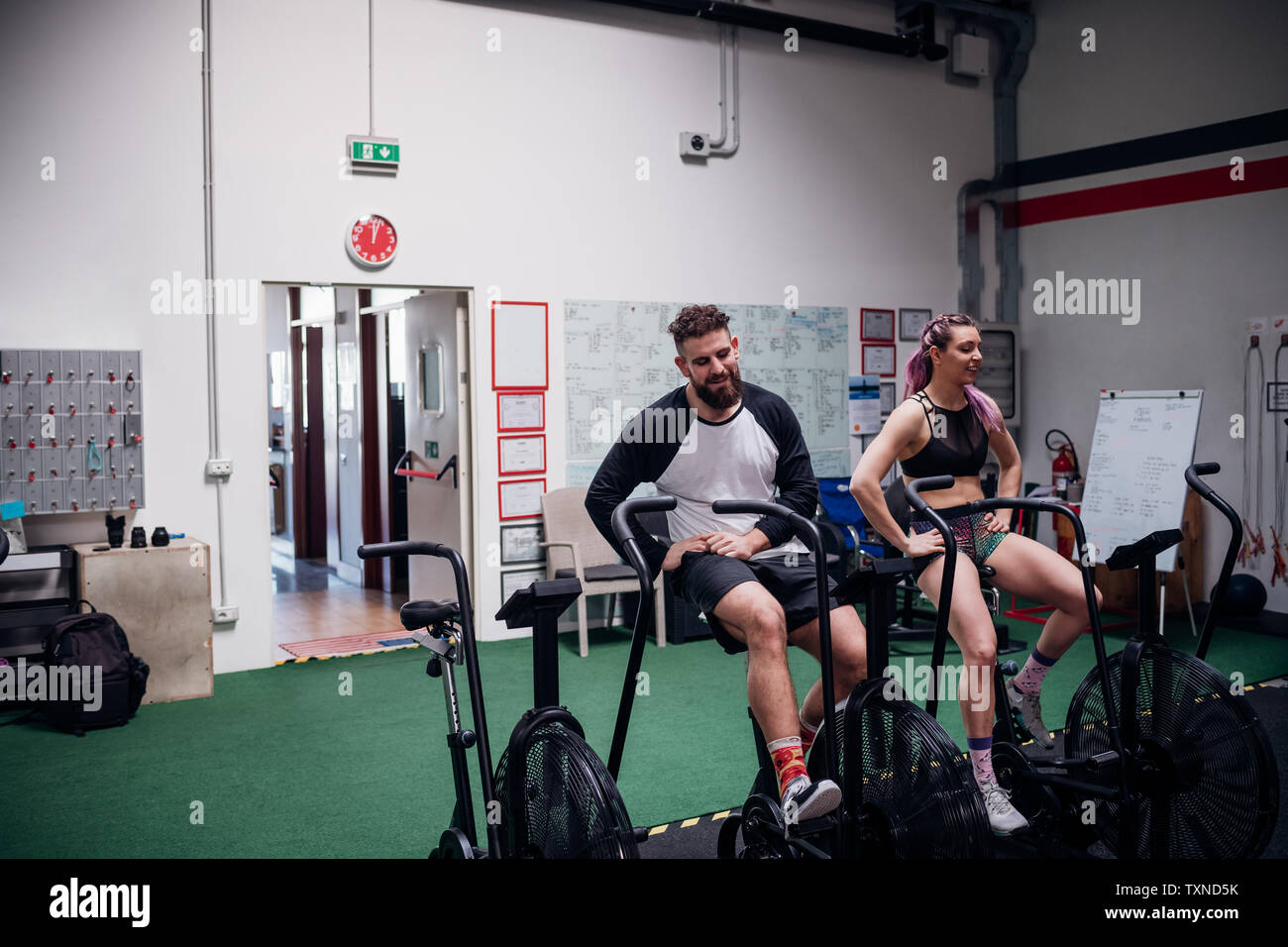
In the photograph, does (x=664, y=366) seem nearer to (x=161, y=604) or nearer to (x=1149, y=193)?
(x=161, y=604)

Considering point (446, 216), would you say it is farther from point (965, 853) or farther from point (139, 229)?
point (965, 853)

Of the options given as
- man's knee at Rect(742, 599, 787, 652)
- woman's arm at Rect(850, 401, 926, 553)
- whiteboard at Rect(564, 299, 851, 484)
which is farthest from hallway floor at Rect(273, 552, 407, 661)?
man's knee at Rect(742, 599, 787, 652)

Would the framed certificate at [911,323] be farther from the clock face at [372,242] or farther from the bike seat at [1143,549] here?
the bike seat at [1143,549]

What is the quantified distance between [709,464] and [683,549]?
25 cm

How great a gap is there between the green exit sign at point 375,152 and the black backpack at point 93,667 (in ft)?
8.21

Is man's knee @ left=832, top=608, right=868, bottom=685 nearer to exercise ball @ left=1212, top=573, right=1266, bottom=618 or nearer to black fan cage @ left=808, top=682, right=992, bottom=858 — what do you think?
black fan cage @ left=808, top=682, right=992, bottom=858

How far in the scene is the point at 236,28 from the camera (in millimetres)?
5379

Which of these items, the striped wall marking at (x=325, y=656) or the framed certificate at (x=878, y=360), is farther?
the framed certificate at (x=878, y=360)

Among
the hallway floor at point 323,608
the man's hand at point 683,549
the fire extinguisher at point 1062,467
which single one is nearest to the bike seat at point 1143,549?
the man's hand at point 683,549

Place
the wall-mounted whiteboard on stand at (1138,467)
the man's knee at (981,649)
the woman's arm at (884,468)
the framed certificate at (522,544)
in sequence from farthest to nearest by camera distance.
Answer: the framed certificate at (522,544) < the wall-mounted whiteboard on stand at (1138,467) < the woman's arm at (884,468) < the man's knee at (981,649)

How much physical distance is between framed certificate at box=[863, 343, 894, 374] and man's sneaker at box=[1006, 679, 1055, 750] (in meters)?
4.00

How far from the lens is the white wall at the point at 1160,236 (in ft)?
21.0

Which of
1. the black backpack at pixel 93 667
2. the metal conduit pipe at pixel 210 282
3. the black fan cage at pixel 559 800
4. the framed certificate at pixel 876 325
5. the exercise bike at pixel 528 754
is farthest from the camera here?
the framed certificate at pixel 876 325

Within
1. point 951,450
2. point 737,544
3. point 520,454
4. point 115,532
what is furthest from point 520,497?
point 737,544
